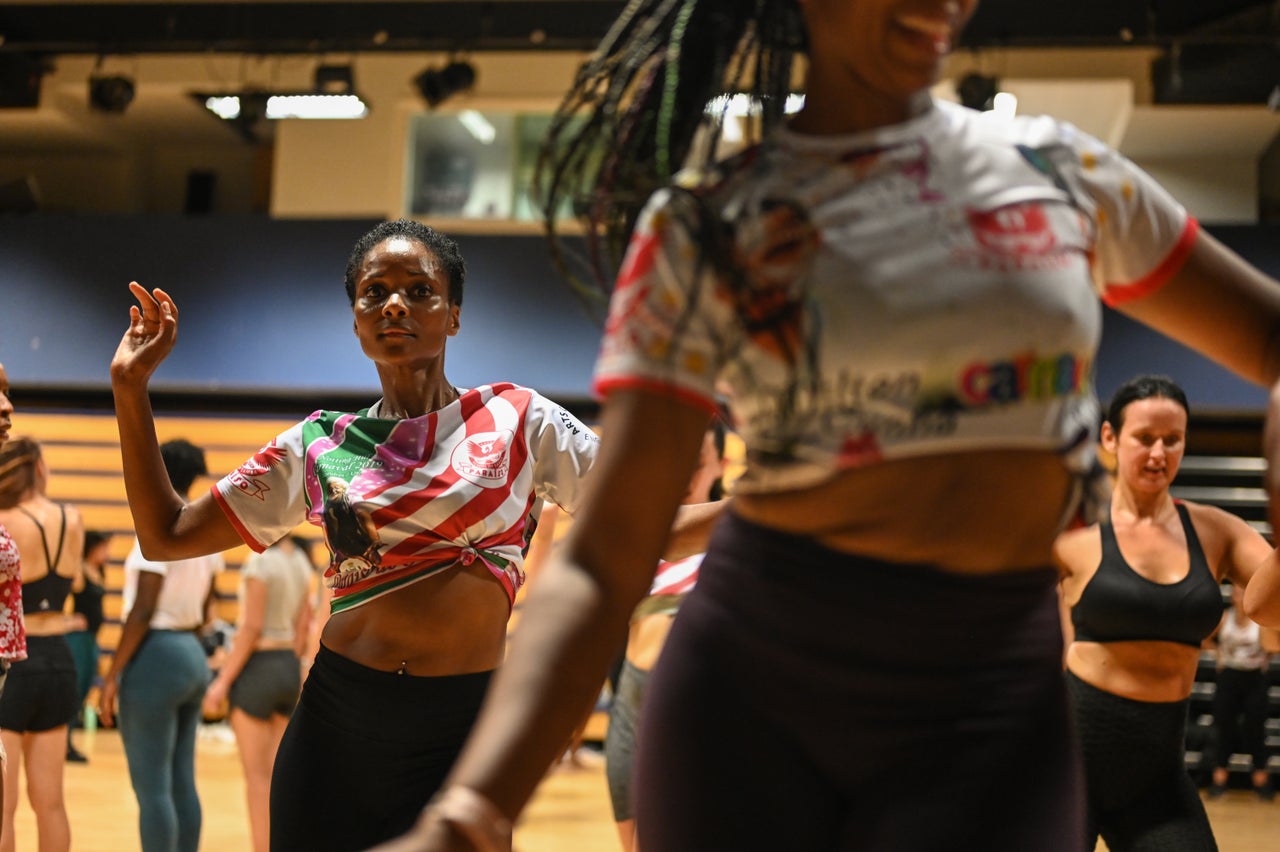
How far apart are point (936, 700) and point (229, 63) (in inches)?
425

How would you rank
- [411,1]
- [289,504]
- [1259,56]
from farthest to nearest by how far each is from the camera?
1. [411,1]
2. [1259,56]
3. [289,504]

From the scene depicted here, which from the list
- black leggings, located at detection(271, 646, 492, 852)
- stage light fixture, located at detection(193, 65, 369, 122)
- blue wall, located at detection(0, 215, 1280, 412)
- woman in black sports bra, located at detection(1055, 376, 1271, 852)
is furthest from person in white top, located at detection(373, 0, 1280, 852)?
stage light fixture, located at detection(193, 65, 369, 122)

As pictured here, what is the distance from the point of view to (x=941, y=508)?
1.11m

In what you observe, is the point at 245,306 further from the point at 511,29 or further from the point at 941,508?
the point at 941,508

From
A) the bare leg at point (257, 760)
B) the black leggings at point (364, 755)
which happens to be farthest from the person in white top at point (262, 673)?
the black leggings at point (364, 755)

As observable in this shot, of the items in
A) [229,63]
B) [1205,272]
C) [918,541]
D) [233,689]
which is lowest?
[233,689]

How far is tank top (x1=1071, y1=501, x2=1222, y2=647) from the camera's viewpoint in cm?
338

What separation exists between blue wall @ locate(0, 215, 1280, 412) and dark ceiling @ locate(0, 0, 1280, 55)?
139 cm

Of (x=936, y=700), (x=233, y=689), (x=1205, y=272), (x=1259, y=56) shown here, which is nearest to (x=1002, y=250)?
(x=1205, y=272)

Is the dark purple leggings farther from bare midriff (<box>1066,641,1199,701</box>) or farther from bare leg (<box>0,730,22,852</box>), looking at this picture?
bare leg (<box>0,730,22,852</box>)

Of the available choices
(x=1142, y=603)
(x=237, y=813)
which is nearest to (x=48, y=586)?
(x=237, y=813)

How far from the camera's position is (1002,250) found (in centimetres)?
113

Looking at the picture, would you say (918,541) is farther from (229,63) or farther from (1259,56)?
(229,63)

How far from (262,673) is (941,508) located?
476cm
